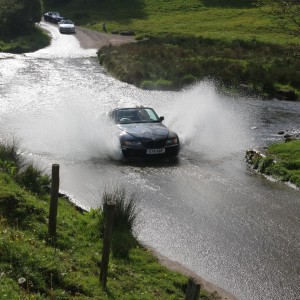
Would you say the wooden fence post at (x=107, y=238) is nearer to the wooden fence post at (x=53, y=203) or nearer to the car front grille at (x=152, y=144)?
the wooden fence post at (x=53, y=203)

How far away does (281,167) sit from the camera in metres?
18.6

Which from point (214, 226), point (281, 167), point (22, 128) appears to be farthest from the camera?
point (22, 128)

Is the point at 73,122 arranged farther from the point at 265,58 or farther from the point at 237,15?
the point at 237,15

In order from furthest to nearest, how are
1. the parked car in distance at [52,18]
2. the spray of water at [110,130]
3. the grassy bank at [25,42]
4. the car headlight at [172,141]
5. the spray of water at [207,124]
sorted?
the parked car in distance at [52,18], the grassy bank at [25,42], the spray of water at [207,124], the spray of water at [110,130], the car headlight at [172,141]

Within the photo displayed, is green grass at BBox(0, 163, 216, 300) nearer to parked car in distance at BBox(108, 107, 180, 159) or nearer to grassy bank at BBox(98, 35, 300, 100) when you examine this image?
parked car in distance at BBox(108, 107, 180, 159)

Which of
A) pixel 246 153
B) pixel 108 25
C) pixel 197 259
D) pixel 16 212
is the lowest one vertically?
pixel 108 25

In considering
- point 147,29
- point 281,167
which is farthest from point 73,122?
point 147,29

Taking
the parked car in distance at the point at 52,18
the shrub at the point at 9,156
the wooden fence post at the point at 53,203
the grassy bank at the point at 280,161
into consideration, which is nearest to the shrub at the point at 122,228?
the wooden fence post at the point at 53,203

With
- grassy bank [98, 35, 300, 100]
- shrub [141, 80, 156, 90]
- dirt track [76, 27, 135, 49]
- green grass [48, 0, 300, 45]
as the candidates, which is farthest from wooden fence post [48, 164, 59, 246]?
dirt track [76, 27, 135, 49]

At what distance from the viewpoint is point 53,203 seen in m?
9.75

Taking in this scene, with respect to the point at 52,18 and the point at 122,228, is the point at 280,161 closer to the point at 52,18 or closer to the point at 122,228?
the point at 122,228

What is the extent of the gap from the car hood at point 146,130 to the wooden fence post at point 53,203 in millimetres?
8942

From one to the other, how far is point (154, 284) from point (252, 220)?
15.6 feet

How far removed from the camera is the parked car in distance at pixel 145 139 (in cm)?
1878
